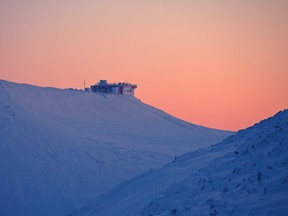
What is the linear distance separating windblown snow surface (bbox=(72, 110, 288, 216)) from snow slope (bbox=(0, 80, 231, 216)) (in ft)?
22.3

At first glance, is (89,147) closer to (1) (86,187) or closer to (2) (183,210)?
(1) (86,187)

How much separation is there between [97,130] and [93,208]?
85.1 ft

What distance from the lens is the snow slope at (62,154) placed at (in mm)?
17906

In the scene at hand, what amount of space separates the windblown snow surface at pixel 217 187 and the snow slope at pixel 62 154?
6.79 m

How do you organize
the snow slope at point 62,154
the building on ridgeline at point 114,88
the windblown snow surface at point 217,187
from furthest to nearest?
the building on ridgeline at point 114,88
the snow slope at point 62,154
the windblown snow surface at point 217,187

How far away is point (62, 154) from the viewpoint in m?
23.4

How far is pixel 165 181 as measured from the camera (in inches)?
417

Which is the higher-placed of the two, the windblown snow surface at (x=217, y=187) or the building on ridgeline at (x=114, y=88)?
the building on ridgeline at (x=114, y=88)

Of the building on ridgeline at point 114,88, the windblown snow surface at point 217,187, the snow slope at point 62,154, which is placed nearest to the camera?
the windblown snow surface at point 217,187

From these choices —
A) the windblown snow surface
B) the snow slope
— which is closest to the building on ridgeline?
the snow slope

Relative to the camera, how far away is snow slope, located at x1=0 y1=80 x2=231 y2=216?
17906 mm

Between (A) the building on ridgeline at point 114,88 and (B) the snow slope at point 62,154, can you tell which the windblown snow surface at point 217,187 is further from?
(A) the building on ridgeline at point 114,88

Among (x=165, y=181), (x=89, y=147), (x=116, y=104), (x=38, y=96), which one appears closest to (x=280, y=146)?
(x=165, y=181)

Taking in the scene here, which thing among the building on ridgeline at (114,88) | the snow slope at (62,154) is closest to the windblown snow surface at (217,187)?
the snow slope at (62,154)
